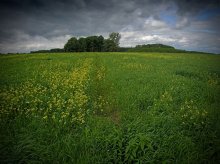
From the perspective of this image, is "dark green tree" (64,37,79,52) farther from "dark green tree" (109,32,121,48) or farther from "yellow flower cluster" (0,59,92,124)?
"yellow flower cluster" (0,59,92,124)

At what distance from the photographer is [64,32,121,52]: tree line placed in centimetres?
9244

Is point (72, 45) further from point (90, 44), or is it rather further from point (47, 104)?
point (47, 104)

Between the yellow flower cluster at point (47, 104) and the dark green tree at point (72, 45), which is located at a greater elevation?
the dark green tree at point (72, 45)

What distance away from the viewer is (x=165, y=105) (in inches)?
286

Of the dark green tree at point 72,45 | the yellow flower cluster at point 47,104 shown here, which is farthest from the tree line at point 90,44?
the yellow flower cluster at point 47,104

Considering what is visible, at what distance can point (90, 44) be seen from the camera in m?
94.6

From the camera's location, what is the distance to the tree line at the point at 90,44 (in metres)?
92.4

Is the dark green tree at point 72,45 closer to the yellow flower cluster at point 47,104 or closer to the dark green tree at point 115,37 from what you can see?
the dark green tree at point 115,37

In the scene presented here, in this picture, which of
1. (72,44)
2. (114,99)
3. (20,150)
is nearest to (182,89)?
(114,99)

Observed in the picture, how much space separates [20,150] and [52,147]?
0.71 metres

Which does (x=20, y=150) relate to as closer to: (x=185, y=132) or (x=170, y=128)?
(x=170, y=128)

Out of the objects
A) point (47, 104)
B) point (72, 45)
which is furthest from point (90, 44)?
point (47, 104)

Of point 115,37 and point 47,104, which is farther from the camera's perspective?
point 115,37

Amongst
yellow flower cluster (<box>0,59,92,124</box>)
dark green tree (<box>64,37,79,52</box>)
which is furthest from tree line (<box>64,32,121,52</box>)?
yellow flower cluster (<box>0,59,92,124</box>)
